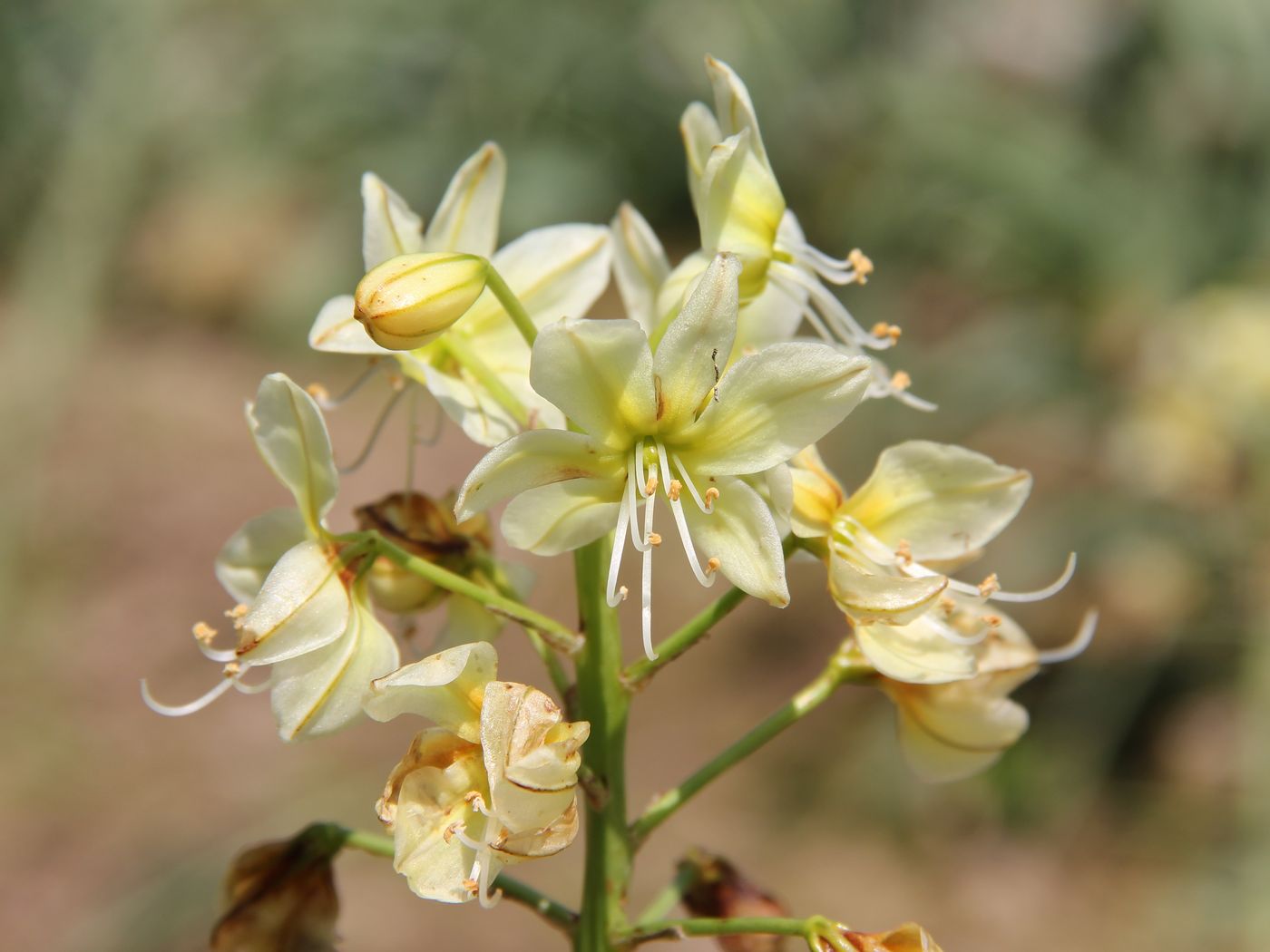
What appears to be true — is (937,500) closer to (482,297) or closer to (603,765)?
(603,765)

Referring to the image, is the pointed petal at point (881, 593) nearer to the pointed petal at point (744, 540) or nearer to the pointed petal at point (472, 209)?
the pointed petal at point (744, 540)

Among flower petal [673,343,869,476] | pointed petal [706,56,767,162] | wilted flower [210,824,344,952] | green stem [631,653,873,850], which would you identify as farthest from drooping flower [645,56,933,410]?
wilted flower [210,824,344,952]

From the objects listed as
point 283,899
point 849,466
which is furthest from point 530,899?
point 849,466

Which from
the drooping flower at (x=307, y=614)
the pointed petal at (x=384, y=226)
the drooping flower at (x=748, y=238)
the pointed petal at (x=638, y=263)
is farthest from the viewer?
the pointed petal at (x=638, y=263)

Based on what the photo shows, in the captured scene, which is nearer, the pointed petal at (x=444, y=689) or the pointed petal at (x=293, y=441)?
the pointed petal at (x=444, y=689)

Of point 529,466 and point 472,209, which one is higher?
point 472,209

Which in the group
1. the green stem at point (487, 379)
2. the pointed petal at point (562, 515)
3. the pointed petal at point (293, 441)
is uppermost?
the pointed petal at point (293, 441)

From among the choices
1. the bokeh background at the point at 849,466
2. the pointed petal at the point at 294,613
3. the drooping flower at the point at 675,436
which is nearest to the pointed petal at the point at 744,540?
the drooping flower at the point at 675,436
